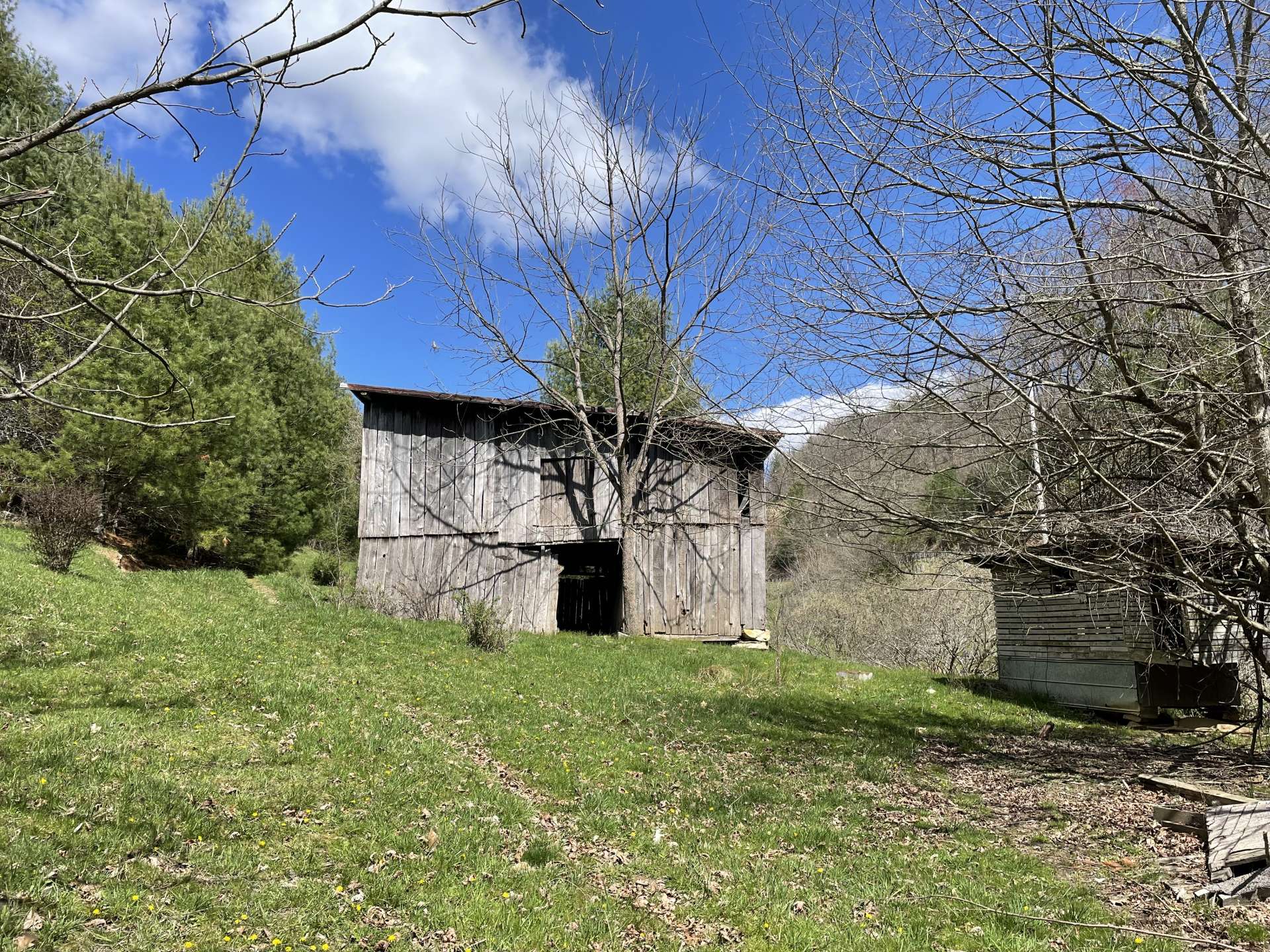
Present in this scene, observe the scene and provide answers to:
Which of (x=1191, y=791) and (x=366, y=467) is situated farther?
(x=366, y=467)

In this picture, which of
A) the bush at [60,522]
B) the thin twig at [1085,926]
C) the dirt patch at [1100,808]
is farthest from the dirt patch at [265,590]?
the thin twig at [1085,926]

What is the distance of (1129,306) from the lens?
19.9ft

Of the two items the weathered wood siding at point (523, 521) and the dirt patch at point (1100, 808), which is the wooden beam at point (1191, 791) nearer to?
the dirt patch at point (1100, 808)

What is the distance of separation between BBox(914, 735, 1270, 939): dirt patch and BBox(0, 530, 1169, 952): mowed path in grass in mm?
321

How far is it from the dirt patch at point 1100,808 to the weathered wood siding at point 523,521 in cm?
860

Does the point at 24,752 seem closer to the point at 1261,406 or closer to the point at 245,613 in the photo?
the point at 245,613

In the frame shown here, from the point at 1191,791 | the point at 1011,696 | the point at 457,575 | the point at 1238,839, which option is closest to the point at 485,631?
the point at 457,575

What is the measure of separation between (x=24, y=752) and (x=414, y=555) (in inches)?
490

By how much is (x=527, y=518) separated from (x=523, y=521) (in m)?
0.15

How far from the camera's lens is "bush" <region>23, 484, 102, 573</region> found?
14.0m

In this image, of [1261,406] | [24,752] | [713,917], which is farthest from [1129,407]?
[24,752]

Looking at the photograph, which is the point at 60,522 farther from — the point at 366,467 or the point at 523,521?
the point at 523,521

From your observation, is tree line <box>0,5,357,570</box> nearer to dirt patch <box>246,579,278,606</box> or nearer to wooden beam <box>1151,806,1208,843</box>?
dirt patch <box>246,579,278,606</box>

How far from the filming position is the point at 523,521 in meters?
19.0
